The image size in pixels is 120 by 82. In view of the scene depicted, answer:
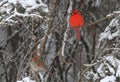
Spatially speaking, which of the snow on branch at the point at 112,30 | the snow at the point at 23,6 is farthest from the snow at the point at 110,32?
the snow at the point at 23,6

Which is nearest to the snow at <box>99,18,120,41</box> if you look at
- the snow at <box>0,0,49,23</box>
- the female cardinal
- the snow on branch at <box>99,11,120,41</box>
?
the snow on branch at <box>99,11,120,41</box>

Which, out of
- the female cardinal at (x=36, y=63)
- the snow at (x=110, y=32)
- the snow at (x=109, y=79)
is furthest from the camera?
the snow at (x=110, y=32)

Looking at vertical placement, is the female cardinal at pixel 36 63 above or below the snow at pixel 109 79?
above

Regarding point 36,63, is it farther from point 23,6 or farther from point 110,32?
point 110,32

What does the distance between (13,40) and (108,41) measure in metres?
1.45

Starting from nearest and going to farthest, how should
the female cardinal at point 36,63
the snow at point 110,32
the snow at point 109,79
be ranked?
the female cardinal at point 36,63 → the snow at point 109,79 → the snow at point 110,32

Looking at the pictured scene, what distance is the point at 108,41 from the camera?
11.9 ft

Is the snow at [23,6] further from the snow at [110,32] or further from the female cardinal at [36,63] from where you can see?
the female cardinal at [36,63]

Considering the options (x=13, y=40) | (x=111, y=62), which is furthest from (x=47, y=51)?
(x=111, y=62)

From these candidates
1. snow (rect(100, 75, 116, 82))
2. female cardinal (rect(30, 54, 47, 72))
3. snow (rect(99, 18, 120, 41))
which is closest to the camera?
female cardinal (rect(30, 54, 47, 72))

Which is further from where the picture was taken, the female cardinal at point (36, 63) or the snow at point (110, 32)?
the snow at point (110, 32)

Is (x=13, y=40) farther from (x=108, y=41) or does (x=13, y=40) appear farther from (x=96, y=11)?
(x=108, y=41)

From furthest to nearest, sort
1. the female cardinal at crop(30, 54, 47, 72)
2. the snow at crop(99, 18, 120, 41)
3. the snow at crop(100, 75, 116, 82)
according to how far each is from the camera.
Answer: the snow at crop(99, 18, 120, 41)
the snow at crop(100, 75, 116, 82)
the female cardinal at crop(30, 54, 47, 72)

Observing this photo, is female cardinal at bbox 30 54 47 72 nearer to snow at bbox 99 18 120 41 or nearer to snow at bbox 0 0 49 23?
snow at bbox 0 0 49 23
